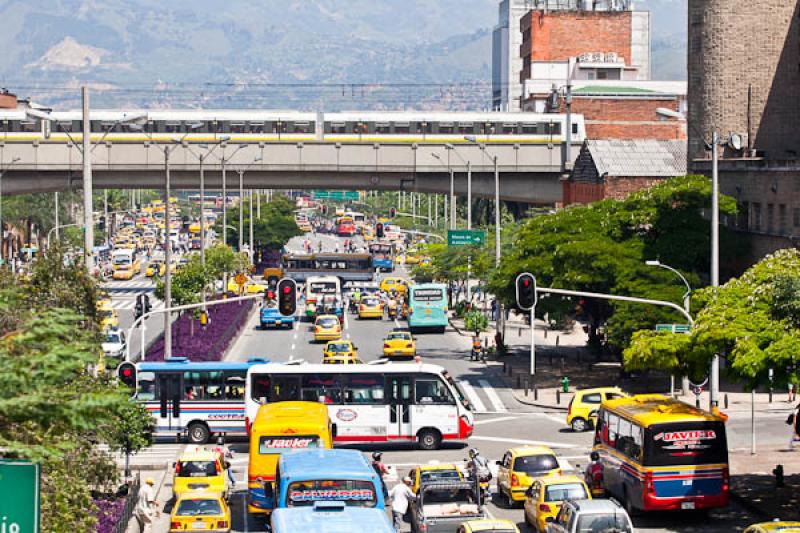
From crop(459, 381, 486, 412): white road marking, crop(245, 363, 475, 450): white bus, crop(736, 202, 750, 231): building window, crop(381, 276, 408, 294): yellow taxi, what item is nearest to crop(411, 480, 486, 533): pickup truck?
crop(245, 363, 475, 450): white bus

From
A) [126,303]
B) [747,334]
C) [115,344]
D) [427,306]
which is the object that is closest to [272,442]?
[747,334]

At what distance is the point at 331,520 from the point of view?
23484 mm

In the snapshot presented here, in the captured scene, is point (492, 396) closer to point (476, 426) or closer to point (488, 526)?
point (476, 426)

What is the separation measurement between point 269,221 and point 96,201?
56.9 metres

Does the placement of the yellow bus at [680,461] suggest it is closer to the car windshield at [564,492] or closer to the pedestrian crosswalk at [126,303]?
the car windshield at [564,492]

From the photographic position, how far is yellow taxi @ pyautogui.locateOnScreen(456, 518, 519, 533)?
28797mm

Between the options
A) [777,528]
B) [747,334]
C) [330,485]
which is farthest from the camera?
[747,334]

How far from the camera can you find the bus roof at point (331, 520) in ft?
75.5

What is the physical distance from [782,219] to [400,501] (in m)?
35.6

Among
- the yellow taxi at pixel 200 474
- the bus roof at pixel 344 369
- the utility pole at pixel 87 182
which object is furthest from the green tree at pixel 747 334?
the utility pole at pixel 87 182

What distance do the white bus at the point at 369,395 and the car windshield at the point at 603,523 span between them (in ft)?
57.0

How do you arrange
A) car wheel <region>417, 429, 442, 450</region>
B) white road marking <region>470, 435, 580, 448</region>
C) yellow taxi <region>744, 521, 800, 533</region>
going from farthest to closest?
white road marking <region>470, 435, 580, 448</region> < car wheel <region>417, 429, 442, 450</region> < yellow taxi <region>744, 521, 800, 533</region>

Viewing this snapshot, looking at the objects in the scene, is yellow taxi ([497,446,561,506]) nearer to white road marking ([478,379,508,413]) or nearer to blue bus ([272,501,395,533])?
blue bus ([272,501,395,533])

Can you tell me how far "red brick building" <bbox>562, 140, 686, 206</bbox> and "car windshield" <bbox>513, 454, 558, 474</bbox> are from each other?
4980 centimetres
